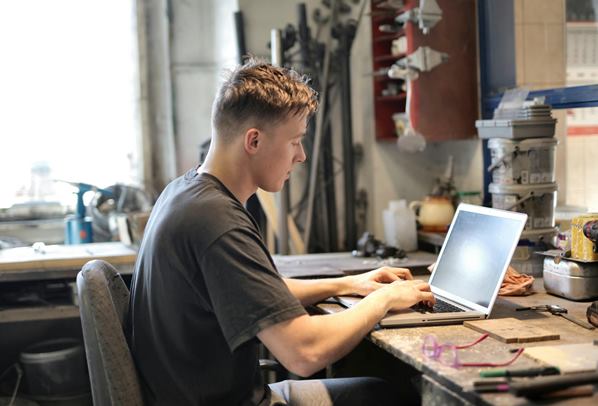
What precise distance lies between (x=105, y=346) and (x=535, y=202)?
56.7 inches

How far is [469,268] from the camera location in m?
1.98

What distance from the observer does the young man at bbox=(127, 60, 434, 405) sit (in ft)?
4.94

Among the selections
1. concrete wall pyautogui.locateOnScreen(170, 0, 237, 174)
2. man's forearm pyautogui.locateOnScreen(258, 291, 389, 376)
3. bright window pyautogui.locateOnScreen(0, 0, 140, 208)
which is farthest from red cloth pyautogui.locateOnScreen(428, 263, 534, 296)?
bright window pyautogui.locateOnScreen(0, 0, 140, 208)

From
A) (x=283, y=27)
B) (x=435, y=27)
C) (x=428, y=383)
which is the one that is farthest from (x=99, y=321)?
(x=283, y=27)

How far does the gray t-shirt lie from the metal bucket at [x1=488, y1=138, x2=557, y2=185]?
1121 mm

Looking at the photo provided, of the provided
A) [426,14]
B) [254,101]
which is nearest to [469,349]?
[254,101]

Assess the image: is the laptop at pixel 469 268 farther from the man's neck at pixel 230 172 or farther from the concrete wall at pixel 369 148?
the concrete wall at pixel 369 148

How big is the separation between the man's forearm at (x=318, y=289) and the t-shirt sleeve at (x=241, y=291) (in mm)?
566

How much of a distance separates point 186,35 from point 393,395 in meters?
2.42

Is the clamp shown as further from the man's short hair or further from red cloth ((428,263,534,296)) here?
the man's short hair

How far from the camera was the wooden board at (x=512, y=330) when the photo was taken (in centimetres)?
165

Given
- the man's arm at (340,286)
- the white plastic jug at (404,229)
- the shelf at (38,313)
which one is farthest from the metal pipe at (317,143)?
the man's arm at (340,286)

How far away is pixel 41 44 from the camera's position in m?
3.75

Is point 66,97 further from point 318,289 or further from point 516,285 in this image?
point 516,285
